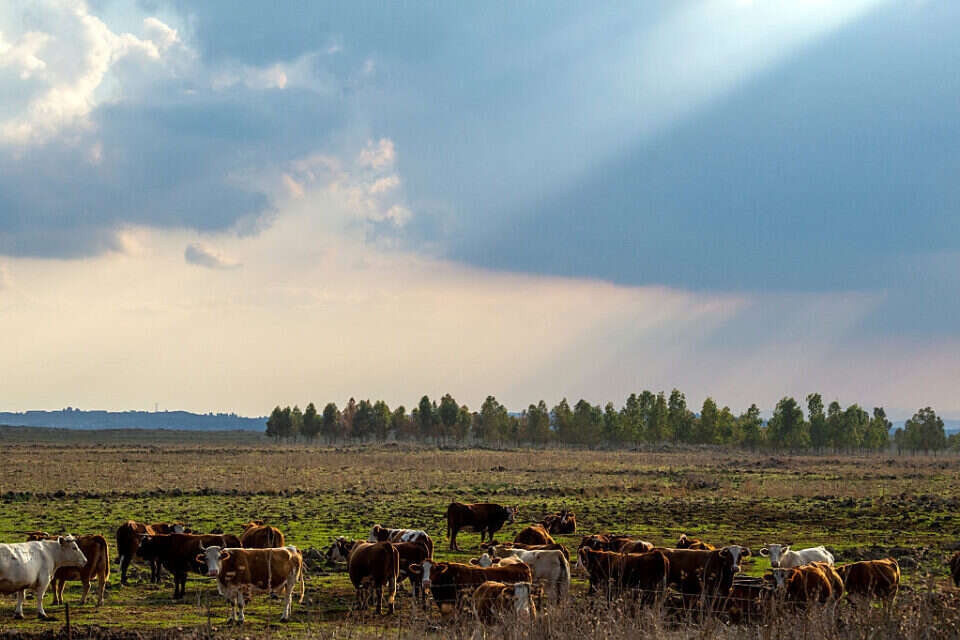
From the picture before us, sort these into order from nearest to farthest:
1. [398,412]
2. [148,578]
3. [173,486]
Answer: [148,578] < [173,486] < [398,412]

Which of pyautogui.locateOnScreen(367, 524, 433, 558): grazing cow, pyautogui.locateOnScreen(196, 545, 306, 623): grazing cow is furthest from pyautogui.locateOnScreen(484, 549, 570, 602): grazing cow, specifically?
pyautogui.locateOnScreen(196, 545, 306, 623): grazing cow

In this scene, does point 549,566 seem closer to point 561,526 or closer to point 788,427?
point 561,526

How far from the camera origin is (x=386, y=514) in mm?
37656

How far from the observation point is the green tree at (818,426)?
14762 centimetres

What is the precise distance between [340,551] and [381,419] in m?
158

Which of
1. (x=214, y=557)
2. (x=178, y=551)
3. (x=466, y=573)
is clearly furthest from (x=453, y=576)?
(x=178, y=551)

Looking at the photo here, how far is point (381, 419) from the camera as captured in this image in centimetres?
17975

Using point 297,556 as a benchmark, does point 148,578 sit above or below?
below

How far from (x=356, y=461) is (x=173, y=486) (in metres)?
36.1

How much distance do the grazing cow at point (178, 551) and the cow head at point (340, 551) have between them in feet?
11.9

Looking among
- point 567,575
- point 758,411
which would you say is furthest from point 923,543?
point 758,411

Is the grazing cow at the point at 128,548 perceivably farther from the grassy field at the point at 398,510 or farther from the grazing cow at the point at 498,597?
the grazing cow at the point at 498,597

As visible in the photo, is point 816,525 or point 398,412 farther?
point 398,412

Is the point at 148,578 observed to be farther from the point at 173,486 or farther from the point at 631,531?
the point at 173,486
